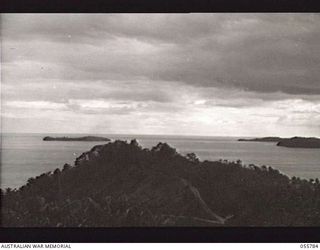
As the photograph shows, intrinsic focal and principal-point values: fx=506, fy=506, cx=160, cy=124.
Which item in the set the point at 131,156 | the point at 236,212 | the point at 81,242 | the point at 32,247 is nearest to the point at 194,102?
the point at 131,156

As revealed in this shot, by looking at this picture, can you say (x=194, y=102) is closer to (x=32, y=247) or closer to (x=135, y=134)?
(x=135, y=134)

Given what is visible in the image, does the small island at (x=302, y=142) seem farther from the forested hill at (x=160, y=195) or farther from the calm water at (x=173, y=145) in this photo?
the forested hill at (x=160, y=195)

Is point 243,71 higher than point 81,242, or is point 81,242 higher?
point 243,71


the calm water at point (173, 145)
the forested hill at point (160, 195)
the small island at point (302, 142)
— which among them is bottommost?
the forested hill at point (160, 195)

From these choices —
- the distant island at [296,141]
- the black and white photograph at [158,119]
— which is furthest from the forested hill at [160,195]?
the distant island at [296,141]

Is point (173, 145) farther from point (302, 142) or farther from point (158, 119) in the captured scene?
point (302, 142)

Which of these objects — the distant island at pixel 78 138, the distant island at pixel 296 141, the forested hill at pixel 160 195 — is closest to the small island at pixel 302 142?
the distant island at pixel 296 141

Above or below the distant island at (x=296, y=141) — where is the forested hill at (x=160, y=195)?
below

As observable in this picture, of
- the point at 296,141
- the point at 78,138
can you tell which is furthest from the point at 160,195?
the point at 296,141
